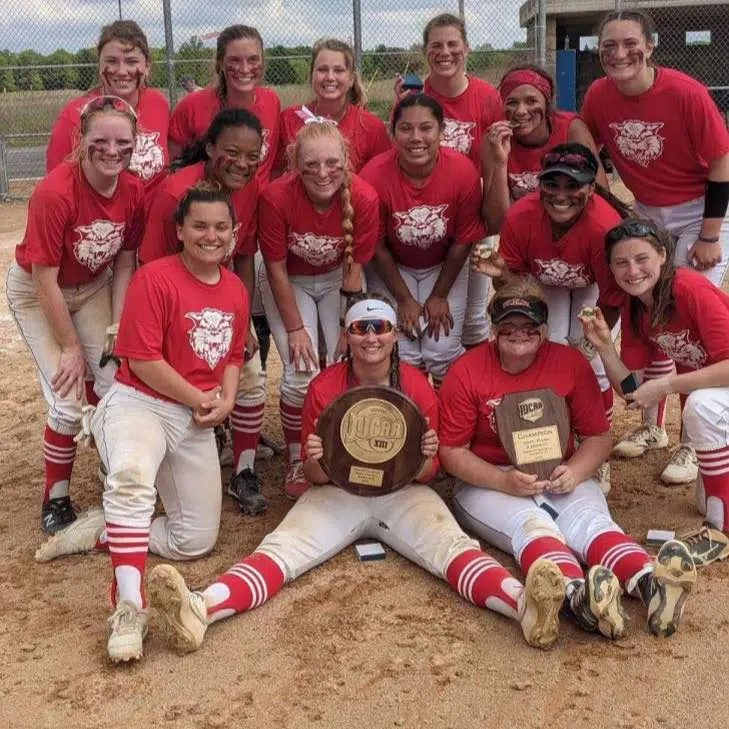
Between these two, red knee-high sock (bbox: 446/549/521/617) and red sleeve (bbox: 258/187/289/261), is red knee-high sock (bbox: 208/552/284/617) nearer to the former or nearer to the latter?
red knee-high sock (bbox: 446/549/521/617)

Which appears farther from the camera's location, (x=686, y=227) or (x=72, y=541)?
(x=686, y=227)

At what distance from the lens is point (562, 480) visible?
3.91m

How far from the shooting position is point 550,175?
13.8 ft

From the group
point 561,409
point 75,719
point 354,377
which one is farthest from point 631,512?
point 75,719

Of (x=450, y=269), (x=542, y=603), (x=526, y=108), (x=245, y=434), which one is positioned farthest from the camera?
(x=450, y=269)

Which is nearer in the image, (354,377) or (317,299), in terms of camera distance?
(354,377)

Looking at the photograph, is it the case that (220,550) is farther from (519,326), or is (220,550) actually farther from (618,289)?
(618,289)

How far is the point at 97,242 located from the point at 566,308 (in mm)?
2240

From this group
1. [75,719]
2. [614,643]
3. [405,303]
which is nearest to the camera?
[75,719]

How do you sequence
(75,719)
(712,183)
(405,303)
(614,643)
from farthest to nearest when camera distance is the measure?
1. (405,303)
2. (712,183)
3. (614,643)
4. (75,719)

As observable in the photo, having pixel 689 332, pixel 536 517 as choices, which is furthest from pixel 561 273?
pixel 536 517

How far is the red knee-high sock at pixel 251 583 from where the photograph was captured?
3.54m

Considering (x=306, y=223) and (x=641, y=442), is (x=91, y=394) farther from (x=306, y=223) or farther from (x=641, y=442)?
(x=641, y=442)

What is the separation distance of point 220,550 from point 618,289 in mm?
2132
